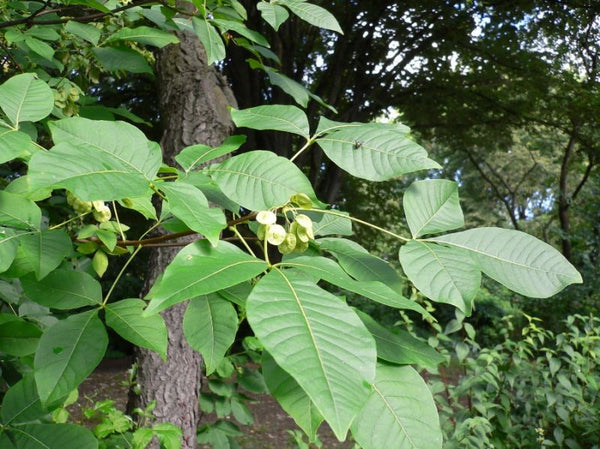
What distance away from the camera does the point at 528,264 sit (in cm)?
63

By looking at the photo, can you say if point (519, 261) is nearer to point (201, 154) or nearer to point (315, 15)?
point (201, 154)

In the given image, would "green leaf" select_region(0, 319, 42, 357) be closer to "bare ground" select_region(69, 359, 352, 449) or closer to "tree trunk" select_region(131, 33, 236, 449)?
"tree trunk" select_region(131, 33, 236, 449)

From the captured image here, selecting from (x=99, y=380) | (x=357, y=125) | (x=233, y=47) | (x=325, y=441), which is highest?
(x=357, y=125)

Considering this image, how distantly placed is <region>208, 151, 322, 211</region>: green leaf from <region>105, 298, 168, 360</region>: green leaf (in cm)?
24

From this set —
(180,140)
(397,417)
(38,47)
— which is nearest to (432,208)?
(397,417)

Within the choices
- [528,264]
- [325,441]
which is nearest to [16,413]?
[528,264]

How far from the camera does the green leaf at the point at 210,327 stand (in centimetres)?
69

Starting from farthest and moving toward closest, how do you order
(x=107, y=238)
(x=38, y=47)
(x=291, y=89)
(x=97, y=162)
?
(x=291, y=89), (x=38, y=47), (x=107, y=238), (x=97, y=162)

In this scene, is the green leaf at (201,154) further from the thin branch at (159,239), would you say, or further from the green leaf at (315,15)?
the green leaf at (315,15)

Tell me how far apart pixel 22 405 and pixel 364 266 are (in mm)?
645

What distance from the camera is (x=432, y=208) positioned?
75 centimetres

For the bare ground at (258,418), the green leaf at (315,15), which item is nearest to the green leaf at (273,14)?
the green leaf at (315,15)

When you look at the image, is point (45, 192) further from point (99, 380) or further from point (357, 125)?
point (99, 380)

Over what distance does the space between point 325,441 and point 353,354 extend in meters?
5.41
